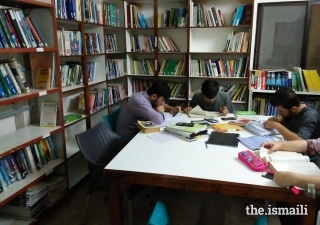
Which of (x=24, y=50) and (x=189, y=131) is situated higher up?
(x=24, y=50)

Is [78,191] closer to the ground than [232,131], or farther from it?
closer to the ground

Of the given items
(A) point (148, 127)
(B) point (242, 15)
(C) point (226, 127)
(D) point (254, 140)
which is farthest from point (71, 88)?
(B) point (242, 15)

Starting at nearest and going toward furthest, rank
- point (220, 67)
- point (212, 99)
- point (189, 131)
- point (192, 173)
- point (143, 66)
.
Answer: point (192, 173)
point (189, 131)
point (212, 99)
point (220, 67)
point (143, 66)

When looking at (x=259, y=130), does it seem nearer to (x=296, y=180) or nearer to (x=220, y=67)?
(x=296, y=180)

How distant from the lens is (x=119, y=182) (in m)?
1.59

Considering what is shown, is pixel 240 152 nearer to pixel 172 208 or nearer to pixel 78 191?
pixel 172 208

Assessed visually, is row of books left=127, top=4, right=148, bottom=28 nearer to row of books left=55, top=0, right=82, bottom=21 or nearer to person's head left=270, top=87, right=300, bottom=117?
row of books left=55, top=0, right=82, bottom=21

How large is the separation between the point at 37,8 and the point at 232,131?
6.38ft

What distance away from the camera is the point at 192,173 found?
1514 millimetres

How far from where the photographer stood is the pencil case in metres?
1.52

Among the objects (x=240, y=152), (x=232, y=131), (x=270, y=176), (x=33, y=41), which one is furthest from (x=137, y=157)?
(x=33, y=41)

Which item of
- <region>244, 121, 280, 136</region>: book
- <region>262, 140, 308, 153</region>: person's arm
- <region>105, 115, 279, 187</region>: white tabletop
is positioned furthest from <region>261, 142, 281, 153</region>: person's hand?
<region>244, 121, 280, 136</region>: book

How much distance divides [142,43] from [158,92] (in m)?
1.61

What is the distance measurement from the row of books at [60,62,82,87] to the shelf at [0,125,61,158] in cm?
57
